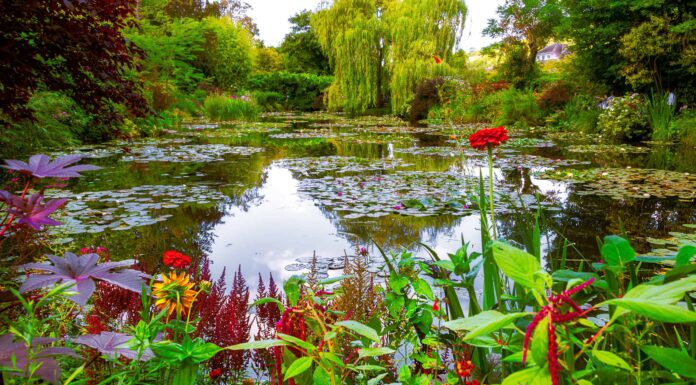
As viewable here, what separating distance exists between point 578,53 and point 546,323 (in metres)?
11.9

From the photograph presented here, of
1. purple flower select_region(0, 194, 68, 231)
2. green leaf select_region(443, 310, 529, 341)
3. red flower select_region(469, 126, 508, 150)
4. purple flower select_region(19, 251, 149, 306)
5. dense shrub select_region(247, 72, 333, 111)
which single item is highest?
dense shrub select_region(247, 72, 333, 111)

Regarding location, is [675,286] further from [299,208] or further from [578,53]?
[578,53]

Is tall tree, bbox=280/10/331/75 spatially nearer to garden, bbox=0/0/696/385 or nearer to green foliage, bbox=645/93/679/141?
garden, bbox=0/0/696/385

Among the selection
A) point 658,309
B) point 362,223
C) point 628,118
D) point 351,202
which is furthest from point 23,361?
point 628,118

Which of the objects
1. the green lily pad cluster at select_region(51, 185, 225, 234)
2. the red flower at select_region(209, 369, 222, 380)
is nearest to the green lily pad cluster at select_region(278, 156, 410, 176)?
the green lily pad cluster at select_region(51, 185, 225, 234)

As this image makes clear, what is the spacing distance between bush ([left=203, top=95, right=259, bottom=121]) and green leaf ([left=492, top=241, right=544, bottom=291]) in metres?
16.8

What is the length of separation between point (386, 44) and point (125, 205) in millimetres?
14520

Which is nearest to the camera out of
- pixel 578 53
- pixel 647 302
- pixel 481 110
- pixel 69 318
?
pixel 647 302

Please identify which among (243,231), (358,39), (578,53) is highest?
(358,39)

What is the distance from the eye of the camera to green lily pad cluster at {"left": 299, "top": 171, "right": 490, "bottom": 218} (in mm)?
3975

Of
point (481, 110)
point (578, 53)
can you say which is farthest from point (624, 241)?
point (481, 110)

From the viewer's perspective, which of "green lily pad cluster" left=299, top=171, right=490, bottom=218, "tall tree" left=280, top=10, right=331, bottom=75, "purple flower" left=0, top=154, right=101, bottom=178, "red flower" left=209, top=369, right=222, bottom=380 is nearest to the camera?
"purple flower" left=0, top=154, right=101, bottom=178

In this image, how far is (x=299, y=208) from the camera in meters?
4.22

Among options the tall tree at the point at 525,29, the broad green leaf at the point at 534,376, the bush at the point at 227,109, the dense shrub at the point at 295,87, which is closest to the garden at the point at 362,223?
the broad green leaf at the point at 534,376
